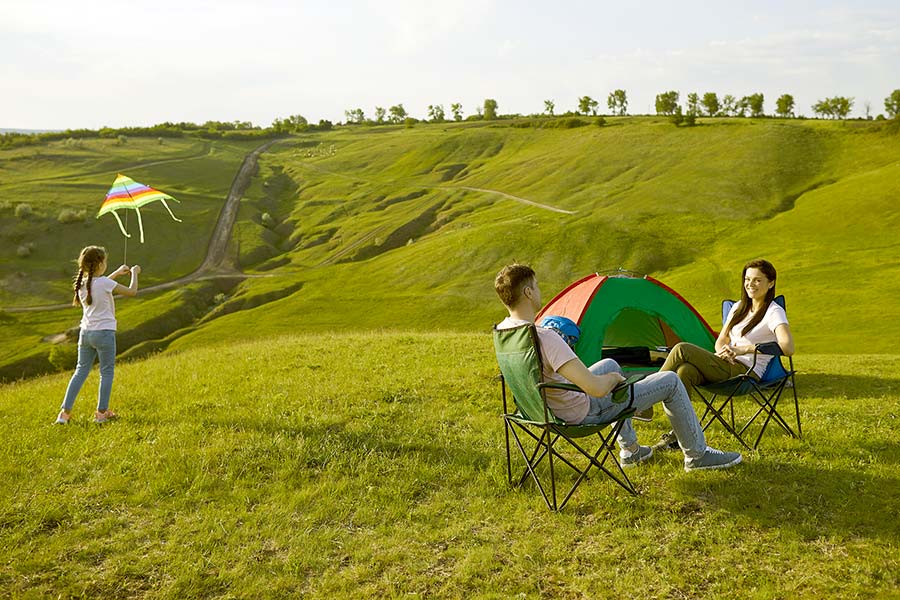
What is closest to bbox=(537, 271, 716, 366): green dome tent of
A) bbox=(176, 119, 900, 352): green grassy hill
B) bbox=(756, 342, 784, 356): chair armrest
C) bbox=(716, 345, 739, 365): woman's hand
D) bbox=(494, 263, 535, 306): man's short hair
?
bbox=(716, 345, 739, 365): woman's hand

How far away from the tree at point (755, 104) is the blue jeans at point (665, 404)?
148 metres

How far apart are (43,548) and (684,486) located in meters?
6.83

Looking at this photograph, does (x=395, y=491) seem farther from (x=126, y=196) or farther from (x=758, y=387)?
(x=126, y=196)

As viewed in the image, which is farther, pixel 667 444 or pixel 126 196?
pixel 126 196

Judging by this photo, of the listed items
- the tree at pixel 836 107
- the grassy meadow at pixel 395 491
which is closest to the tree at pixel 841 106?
the tree at pixel 836 107

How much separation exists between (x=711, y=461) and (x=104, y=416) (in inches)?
359

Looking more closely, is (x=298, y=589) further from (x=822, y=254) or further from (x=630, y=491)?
(x=822, y=254)

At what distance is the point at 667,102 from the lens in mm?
152000

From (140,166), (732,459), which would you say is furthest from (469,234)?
(140,166)

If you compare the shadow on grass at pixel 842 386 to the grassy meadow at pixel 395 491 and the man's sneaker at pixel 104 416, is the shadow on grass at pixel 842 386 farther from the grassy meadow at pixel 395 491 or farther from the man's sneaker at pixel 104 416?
the man's sneaker at pixel 104 416

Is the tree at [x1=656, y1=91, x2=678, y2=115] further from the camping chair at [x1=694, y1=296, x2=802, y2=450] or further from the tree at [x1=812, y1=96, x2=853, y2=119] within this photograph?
the camping chair at [x1=694, y1=296, x2=802, y2=450]

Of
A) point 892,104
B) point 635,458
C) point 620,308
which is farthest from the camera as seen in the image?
point 892,104

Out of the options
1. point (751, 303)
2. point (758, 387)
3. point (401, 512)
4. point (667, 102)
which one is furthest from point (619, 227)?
point (667, 102)

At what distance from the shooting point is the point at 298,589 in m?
5.96
